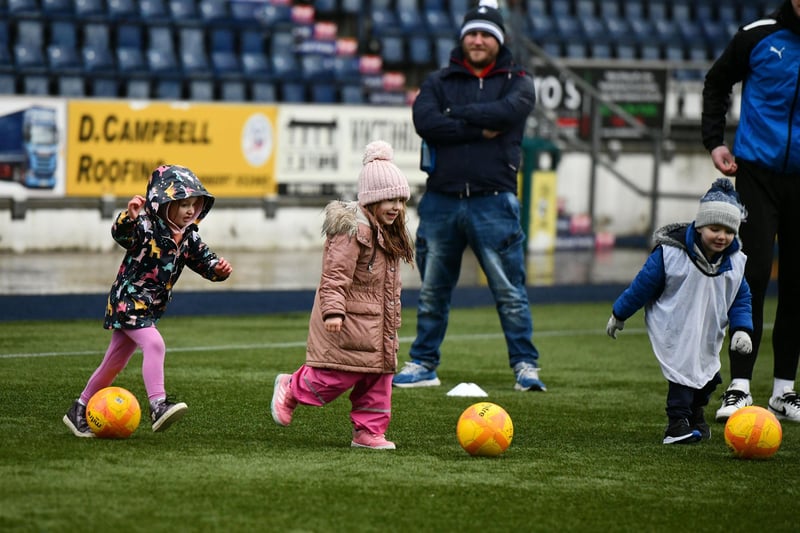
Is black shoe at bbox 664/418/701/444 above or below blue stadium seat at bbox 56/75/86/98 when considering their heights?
below

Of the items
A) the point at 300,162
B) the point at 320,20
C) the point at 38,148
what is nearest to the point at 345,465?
the point at 38,148

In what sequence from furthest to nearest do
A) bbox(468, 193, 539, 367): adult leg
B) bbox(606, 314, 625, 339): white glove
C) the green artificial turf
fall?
bbox(468, 193, 539, 367): adult leg < bbox(606, 314, 625, 339): white glove < the green artificial turf

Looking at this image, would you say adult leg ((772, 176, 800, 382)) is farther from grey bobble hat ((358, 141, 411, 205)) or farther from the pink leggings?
the pink leggings

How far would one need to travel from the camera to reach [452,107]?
820cm

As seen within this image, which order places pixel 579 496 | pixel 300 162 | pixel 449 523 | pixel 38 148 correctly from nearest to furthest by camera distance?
pixel 449 523, pixel 579 496, pixel 38 148, pixel 300 162

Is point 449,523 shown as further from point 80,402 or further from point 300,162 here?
point 300,162

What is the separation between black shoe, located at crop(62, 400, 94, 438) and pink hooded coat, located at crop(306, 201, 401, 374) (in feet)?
3.22

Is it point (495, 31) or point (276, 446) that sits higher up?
point (495, 31)

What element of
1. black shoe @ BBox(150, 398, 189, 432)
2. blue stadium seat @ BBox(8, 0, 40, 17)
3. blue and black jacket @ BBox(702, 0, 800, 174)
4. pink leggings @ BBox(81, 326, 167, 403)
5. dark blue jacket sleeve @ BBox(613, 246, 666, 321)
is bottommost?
black shoe @ BBox(150, 398, 189, 432)

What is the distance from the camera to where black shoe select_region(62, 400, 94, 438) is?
591 cm

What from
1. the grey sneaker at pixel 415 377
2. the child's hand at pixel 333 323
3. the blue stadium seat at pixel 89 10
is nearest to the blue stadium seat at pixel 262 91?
the blue stadium seat at pixel 89 10

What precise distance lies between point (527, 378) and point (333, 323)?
2450 millimetres

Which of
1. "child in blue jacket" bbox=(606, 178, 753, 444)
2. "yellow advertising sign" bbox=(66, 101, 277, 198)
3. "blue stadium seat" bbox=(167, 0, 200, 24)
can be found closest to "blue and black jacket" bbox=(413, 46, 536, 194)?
"child in blue jacket" bbox=(606, 178, 753, 444)

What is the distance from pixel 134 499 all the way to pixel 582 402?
3.63m
